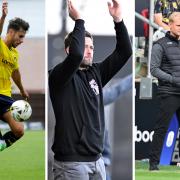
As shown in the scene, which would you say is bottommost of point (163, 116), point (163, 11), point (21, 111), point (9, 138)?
point (9, 138)

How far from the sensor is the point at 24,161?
9305mm

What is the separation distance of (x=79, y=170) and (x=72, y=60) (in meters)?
0.60

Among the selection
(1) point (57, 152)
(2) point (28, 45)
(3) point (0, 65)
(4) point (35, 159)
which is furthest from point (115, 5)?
(2) point (28, 45)

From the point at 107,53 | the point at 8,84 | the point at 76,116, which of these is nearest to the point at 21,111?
the point at 107,53

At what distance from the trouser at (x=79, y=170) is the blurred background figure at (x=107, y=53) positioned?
1.43 m

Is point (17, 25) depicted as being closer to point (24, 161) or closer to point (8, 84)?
point (8, 84)

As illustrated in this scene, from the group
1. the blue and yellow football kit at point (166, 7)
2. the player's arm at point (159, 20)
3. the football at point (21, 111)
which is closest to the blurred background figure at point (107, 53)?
the football at point (21, 111)

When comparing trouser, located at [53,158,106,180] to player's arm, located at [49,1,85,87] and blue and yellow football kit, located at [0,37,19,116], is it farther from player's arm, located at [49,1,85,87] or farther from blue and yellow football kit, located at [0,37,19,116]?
blue and yellow football kit, located at [0,37,19,116]

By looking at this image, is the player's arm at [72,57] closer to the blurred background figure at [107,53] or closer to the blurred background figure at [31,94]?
the blurred background figure at [107,53]

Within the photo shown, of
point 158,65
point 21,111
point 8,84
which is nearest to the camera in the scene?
point 21,111

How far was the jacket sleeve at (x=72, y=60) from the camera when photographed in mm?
3621

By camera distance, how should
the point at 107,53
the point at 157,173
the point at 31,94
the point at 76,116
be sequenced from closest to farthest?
the point at 76,116 < the point at 107,53 < the point at 157,173 < the point at 31,94

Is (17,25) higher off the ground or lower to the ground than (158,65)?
higher

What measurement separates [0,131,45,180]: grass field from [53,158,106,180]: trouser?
153 inches
